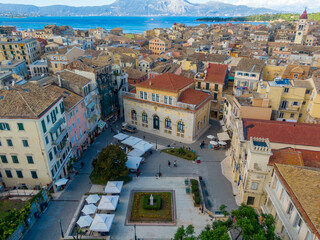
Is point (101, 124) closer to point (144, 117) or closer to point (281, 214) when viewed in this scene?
point (144, 117)

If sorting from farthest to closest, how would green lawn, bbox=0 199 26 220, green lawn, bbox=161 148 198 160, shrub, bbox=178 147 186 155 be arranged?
shrub, bbox=178 147 186 155
green lawn, bbox=161 148 198 160
green lawn, bbox=0 199 26 220

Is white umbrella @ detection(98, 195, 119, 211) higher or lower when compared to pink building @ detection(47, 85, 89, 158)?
lower

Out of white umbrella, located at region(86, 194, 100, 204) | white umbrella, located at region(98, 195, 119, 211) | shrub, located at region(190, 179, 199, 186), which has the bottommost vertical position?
shrub, located at region(190, 179, 199, 186)

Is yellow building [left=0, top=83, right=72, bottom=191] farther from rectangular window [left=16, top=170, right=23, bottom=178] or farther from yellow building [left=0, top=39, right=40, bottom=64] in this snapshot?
yellow building [left=0, top=39, right=40, bottom=64]

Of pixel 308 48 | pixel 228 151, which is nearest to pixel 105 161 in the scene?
pixel 228 151

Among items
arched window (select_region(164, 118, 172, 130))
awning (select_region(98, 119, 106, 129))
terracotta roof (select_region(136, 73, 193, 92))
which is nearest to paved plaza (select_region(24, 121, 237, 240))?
awning (select_region(98, 119, 106, 129))

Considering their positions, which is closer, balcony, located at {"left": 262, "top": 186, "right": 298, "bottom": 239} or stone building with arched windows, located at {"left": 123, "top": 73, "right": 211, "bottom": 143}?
balcony, located at {"left": 262, "top": 186, "right": 298, "bottom": 239}

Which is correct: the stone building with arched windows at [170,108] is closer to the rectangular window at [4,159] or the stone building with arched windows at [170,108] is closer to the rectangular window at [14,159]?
the rectangular window at [14,159]
